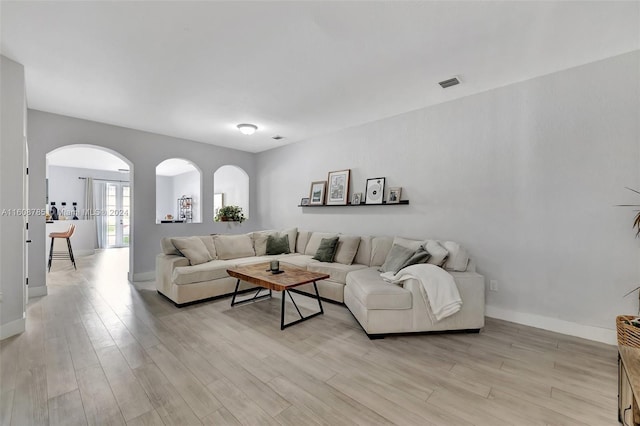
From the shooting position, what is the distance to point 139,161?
507 centimetres

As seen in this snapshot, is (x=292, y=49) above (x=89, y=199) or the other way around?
above

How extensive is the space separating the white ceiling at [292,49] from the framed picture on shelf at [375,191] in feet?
3.68

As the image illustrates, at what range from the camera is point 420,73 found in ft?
9.86

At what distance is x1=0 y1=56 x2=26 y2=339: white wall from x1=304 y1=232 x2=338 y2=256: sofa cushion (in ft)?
11.8

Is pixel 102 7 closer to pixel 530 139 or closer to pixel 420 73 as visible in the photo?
pixel 420 73

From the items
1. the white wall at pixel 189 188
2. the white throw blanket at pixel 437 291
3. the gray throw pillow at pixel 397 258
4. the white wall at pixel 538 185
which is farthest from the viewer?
the white wall at pixel 189 188

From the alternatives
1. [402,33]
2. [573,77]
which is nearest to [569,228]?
[573,77]

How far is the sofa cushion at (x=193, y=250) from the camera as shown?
160 inches

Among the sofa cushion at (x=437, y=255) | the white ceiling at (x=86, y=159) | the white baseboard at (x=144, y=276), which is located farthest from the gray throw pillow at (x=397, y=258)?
the white ceiling at (x=86, y=159)

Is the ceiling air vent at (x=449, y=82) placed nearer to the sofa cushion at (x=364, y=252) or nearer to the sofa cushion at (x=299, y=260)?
the sofa cushion at (x=364, y=252)

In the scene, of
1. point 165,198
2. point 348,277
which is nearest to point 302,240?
point 348,277

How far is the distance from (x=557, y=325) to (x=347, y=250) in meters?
2.54

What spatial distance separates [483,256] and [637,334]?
1.51 meters

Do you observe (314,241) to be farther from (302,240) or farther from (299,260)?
(299,260)
